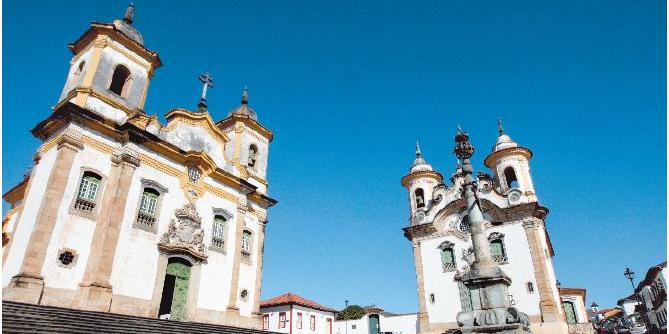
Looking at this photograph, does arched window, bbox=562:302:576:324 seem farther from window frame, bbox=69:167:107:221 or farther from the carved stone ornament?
window frame, bbox=69:167:107:221

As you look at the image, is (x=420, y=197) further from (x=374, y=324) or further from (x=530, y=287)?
(x=374, y=324)

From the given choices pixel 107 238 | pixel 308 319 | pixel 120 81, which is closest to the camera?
pixel 107 238

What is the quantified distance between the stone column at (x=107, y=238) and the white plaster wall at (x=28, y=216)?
69.5 inches

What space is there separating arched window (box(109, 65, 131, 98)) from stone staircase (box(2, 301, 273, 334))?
9.65 meters

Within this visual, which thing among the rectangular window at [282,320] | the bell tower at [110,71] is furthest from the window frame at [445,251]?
the bell tower at [110,71]

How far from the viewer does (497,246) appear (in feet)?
85.6

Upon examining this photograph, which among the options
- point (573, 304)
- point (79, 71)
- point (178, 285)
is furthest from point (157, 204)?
point (573, 304)

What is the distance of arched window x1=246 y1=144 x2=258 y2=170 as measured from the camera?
22047 millimetres

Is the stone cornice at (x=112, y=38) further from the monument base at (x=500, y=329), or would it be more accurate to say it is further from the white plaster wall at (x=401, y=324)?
the white plaster wall at (x=401, y=324)

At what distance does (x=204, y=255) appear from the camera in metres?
16.4

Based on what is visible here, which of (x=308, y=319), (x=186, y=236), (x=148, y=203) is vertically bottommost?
(x=308, y=319)

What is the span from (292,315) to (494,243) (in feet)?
49.3

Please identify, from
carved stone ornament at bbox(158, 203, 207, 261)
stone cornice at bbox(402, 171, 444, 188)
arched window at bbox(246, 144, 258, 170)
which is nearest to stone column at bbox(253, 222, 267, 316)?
carved stone ornament at bbox(158, 203, 207, 261)

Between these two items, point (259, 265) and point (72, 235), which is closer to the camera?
point (72, 235)
